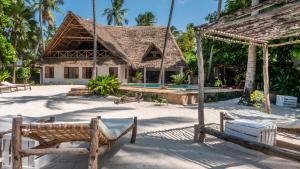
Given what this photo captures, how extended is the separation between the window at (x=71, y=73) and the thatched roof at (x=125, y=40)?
2.20 metres

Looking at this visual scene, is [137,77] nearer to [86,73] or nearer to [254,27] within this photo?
[86,73]

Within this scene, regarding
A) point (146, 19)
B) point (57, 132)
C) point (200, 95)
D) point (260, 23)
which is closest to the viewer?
point (57, 132)

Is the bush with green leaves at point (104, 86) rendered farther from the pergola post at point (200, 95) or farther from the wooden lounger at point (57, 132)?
the wooden lounger at point (57, 132)

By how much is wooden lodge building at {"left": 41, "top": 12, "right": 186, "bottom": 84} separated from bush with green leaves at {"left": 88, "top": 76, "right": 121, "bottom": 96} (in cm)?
932

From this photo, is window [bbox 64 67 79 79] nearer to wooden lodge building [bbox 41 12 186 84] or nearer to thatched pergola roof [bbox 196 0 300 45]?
wooden lodge building [bbox 41 12 186 84]

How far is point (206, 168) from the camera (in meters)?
4.13

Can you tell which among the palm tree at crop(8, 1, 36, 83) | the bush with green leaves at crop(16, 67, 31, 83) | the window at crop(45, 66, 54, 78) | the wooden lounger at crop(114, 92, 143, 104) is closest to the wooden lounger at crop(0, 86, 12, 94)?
the palm tree at crop(8, 1, 36, 83)

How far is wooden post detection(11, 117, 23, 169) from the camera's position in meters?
3.35

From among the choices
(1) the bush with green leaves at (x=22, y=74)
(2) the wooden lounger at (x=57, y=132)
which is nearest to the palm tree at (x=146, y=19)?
(1) the bush with green leaves at (x=22, y=74)

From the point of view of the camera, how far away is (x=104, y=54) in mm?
26281

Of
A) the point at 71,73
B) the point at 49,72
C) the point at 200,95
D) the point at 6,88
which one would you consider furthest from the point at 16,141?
the point at 49,72

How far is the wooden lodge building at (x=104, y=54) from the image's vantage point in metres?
24.9

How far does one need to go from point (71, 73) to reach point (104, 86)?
13534mm

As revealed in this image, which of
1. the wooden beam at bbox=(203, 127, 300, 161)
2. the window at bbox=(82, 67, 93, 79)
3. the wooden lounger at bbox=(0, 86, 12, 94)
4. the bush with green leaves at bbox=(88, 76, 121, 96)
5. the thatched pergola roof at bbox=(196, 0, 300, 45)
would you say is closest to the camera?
the wooden beam at bbox=(203, 127, 300, 161)
